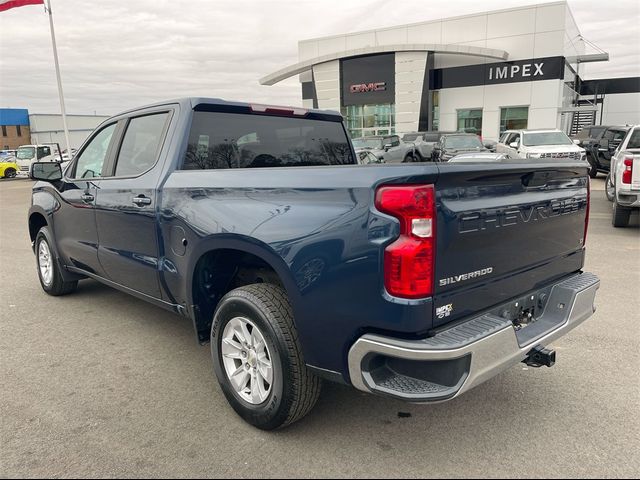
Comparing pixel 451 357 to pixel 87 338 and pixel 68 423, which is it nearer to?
pixel 68 423

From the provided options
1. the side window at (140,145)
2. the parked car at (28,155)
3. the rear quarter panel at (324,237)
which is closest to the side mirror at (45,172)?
the side window at (140,145)

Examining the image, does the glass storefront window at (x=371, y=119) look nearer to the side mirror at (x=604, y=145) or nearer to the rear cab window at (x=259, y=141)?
the side mirror at (x=604, y=145)

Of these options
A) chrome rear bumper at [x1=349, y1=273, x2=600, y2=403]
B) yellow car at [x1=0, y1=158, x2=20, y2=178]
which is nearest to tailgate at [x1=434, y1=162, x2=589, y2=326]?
chrome rear bumper at [x1=349, y1=273, x2=600, y2=403]

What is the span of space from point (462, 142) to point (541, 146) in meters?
2.61

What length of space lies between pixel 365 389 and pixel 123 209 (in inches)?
98.3

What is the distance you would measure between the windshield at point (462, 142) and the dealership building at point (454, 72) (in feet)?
39.5

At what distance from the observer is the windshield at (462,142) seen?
17438 millimetres

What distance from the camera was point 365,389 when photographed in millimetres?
2338

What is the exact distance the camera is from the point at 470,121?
107ft

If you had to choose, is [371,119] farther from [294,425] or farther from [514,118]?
[294,425]

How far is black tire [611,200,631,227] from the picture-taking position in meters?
8.96

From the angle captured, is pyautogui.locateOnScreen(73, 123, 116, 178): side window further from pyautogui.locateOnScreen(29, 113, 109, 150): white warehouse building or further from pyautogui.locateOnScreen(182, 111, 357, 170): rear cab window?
pyautogui.locateOnScreen(29, 113, 109, 150): white warehouse building

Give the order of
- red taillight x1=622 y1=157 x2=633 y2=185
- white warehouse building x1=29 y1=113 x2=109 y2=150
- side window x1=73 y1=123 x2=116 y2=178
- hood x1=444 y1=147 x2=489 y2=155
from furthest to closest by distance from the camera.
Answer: white warehouse building x1=29 y1=113 x2=109 y2=150, hood x1=444 y1=147 x2=489 y2=155, red taillight x1=622 y1=157 x2=633 y2=185, side window x1=73 y1=123 x2=116 y2=178

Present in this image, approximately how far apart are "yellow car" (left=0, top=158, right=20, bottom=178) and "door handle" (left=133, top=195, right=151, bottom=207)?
33.2 m
